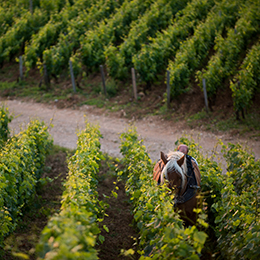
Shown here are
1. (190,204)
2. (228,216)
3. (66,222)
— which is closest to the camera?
(66,222)

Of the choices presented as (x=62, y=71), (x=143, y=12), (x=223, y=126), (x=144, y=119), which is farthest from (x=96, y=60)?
(x=223, y=126)

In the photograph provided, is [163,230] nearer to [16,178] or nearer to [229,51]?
[16,178]

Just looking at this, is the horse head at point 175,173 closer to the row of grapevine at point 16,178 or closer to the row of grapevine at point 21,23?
the row of grapevine at point 16,178

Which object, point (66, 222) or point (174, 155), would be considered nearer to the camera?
point (66, 222)

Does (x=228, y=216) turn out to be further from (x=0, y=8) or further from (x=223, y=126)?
(x=0, y=8)

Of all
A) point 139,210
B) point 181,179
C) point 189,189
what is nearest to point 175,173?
point 181,179

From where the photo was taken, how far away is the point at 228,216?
429cm

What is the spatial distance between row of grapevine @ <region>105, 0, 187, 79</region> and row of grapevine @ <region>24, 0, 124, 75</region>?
2.09 meters

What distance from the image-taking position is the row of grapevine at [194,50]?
36.2 ft

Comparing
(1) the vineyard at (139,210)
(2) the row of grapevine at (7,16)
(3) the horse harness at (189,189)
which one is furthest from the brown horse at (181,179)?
(2) the row of grapevine at (7,16)

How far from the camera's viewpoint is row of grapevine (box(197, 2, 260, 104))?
34.3ft

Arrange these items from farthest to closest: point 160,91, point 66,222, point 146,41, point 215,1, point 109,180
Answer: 1. point 215,1
2. point 146,41
3. point 160,91
4. point 109,180
5. point 66,222

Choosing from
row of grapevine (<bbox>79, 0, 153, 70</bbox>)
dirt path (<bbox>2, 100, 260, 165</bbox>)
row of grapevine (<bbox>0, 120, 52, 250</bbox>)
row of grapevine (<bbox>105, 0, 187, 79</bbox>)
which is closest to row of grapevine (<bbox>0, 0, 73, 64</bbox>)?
row of grapevine (<bbox>79, 0, 153, 70</bbox>)

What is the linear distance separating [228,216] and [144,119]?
6.89 meters
